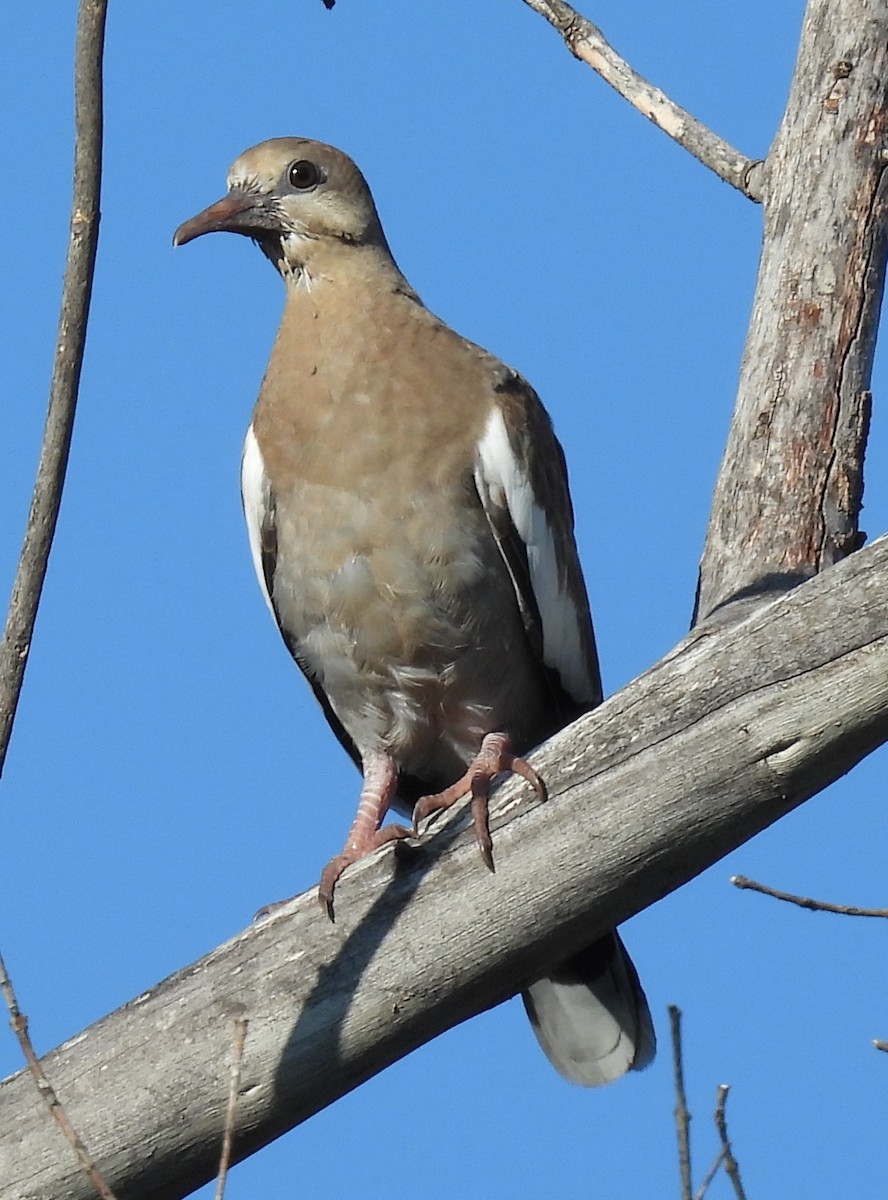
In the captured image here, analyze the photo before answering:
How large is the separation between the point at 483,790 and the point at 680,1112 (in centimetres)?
77

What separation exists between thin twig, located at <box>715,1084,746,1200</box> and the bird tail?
1.41 meters

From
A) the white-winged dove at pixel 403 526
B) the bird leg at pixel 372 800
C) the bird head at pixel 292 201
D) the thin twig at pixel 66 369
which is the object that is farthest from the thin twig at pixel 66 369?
the bird head at pixel 292 201

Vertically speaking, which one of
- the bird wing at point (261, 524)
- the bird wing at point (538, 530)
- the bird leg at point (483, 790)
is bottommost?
the bird leg at point (483, 790)

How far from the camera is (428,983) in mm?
3178

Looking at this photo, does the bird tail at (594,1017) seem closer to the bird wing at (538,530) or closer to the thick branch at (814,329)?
the bird wing at (538,530)

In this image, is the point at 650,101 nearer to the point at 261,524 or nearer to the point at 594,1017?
the point at 261,524

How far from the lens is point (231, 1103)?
2.91 metres

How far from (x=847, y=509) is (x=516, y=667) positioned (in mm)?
940

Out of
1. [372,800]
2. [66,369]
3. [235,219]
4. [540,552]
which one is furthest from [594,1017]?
[66,369]

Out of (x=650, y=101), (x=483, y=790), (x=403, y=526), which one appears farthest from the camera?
(x=650, y=101)

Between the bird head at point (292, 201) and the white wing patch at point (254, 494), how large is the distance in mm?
495

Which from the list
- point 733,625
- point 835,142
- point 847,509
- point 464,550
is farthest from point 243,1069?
point 835,142

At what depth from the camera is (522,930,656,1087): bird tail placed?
436cm

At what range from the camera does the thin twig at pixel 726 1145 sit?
109 inches
